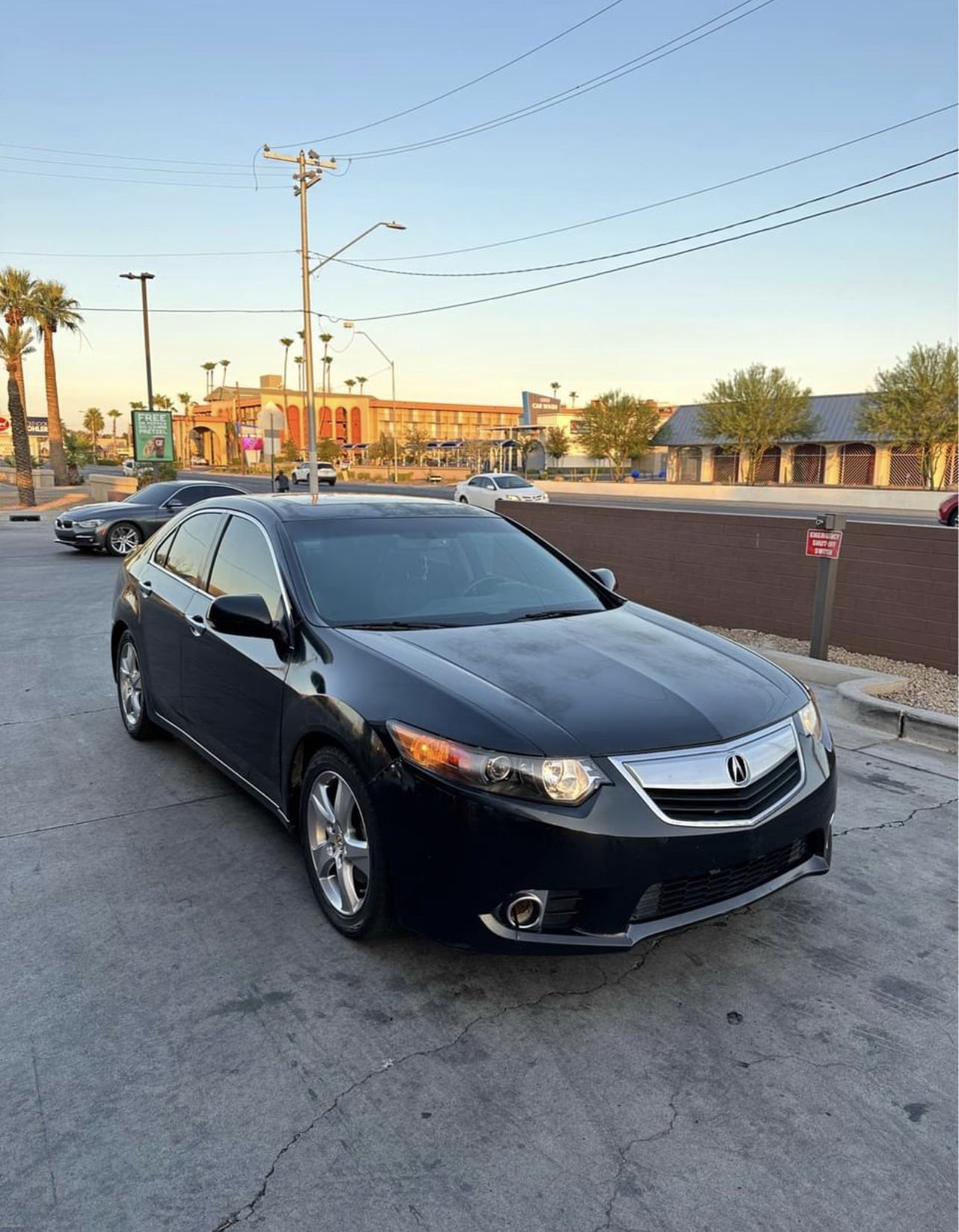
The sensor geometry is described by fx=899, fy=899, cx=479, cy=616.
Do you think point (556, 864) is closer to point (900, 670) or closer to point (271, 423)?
point (900, 670)

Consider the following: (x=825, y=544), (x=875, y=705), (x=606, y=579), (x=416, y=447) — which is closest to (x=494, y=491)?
(x=825, y=544)

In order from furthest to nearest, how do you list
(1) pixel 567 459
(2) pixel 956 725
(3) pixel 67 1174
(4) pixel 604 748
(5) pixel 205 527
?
(1) pixel 567 459, (2) pixel 956 725, (5) pixel 205 527, (4) pixel 604 748, (3) pixel 67 1174

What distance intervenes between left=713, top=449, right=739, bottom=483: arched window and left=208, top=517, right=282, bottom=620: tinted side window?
51.7 meters

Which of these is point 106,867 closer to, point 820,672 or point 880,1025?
point 880,1025

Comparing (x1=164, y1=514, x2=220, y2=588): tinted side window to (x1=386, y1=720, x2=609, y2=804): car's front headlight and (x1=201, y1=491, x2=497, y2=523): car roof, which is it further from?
(x1=386, y1=720, x2=609, y2=804): car's front headlight

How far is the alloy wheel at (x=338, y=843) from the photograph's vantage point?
3213 millimetres

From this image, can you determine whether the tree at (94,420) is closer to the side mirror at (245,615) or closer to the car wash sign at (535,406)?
the car wash sign at (535,406)

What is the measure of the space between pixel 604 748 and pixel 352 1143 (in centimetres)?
129

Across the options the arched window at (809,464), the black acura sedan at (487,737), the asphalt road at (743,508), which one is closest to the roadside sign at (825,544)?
the black acura sedan at (487,737)

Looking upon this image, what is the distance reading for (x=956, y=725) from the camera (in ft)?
18.8

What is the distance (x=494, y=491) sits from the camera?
3216 centimetres

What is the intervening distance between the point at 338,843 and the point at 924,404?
1784 inches

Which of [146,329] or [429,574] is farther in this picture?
[146,329]

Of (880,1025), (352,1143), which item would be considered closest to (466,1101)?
(352,1143)
